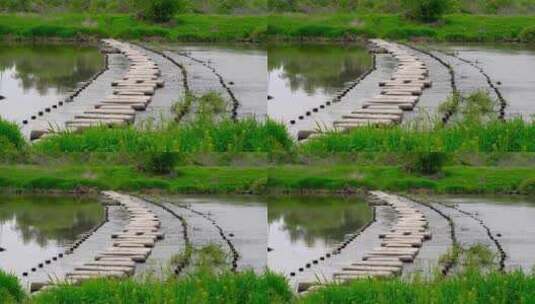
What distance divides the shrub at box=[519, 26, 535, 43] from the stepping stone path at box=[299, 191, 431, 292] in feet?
9.79

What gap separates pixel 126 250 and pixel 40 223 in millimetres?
1393

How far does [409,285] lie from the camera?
91.8ft

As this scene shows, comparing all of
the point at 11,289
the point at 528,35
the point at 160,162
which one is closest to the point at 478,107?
the point at 528,35

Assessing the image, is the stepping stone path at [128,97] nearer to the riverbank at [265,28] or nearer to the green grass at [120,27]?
the green grass at [120,27]

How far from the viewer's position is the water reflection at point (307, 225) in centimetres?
2941

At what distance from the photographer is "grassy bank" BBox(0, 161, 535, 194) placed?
29.8 m

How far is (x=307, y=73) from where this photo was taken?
30.9 metres

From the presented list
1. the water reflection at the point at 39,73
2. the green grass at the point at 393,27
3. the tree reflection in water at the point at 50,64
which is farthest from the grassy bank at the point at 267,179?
the green grass at the point at 393,27

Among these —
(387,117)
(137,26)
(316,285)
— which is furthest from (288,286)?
(137,26)

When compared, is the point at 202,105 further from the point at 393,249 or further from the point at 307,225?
the point at 393,249

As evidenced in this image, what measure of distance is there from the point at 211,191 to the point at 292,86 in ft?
4.75

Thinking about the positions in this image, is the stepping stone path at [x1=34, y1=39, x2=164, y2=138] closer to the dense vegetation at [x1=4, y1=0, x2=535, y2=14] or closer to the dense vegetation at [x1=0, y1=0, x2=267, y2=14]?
the dense vegetation at [x1=0, y1=0, x2=267, y2=14]

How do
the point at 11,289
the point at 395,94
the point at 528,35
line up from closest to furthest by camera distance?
1. the point at 11,289
2. the point at 395,94
3. the point at 528,35

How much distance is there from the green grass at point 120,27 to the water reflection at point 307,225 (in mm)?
2223
